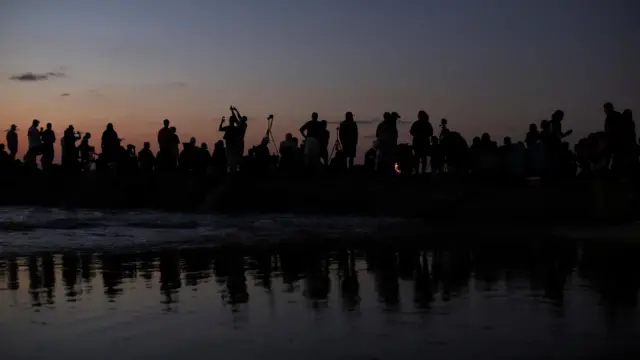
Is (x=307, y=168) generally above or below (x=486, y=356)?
above

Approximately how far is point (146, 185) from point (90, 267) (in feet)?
59.1

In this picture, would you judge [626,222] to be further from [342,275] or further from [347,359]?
[347,359]

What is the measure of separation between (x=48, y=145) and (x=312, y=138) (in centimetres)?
1127

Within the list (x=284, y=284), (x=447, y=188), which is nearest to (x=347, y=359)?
(x=284, y=284)

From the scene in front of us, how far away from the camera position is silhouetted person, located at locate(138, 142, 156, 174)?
1171 inches

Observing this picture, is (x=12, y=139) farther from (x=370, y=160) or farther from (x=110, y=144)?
(x=370, y=160)

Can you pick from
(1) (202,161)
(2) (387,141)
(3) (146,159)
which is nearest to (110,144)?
(3) (146,159)

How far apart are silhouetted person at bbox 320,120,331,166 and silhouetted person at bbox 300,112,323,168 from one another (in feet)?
0.38

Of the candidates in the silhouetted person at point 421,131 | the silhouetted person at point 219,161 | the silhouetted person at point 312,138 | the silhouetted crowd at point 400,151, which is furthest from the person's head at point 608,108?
the silhouetted person at point 219,161

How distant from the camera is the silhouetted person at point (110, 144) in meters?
27.9

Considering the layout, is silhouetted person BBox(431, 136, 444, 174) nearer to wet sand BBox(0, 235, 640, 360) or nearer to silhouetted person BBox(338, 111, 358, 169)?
silhouetted person BBox(338, 111, 358, 169)

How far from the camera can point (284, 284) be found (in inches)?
336

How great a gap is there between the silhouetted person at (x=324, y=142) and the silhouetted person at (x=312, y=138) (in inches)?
4.6

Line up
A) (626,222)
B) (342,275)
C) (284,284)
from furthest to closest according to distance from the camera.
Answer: (626,222), (342,275), (284,284)
